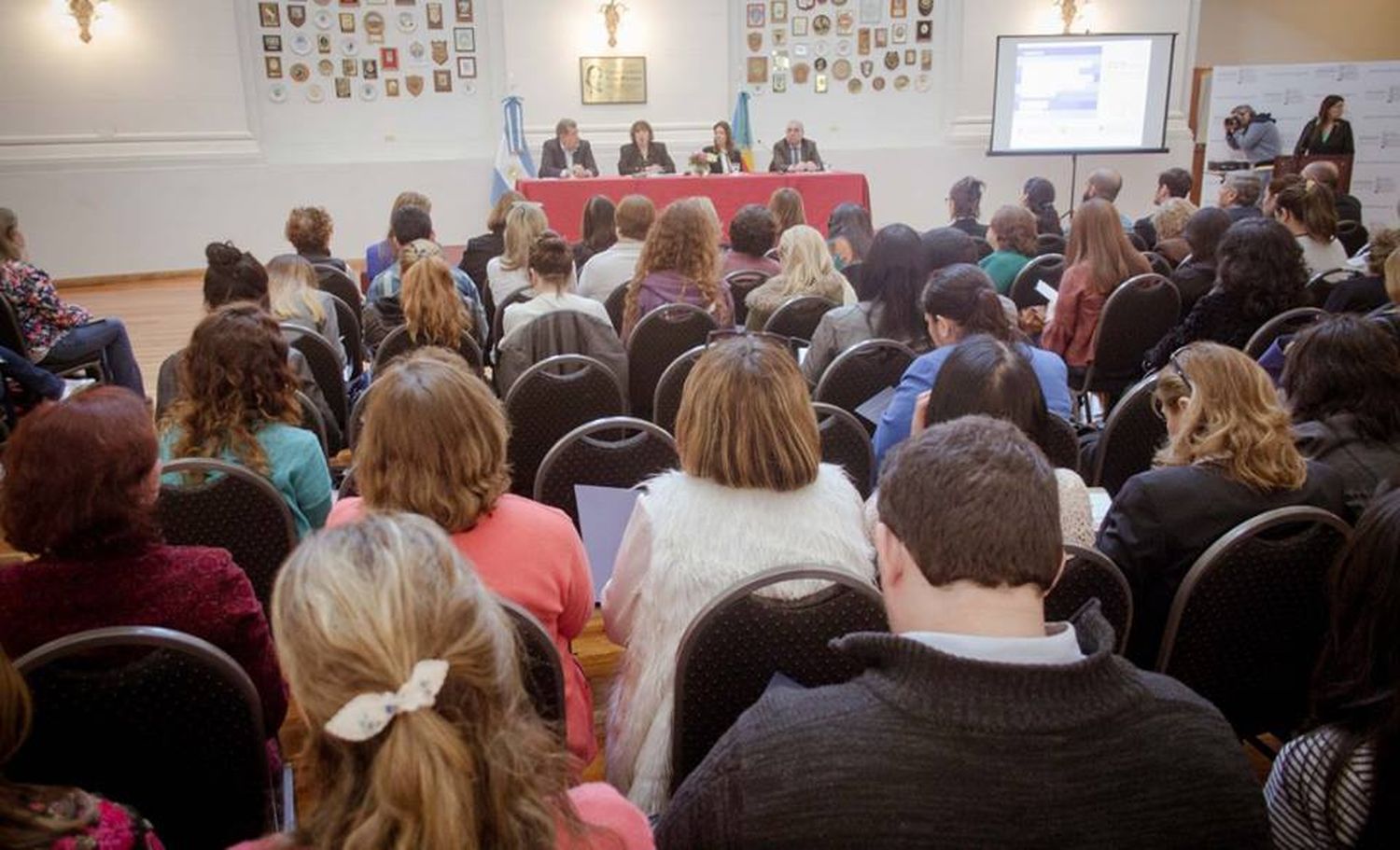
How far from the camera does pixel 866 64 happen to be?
1113cm

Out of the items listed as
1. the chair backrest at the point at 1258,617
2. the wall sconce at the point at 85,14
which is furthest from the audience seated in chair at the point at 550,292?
the wall sconce at the point at 85,14

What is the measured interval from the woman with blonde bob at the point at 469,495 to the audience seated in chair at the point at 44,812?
67 cm

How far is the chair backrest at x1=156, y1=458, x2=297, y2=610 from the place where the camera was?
212cm

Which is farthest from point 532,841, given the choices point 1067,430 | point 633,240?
point 633,240

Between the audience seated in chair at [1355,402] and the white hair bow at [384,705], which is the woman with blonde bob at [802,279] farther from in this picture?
the white hair bow at [384,705]

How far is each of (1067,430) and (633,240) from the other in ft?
9.65

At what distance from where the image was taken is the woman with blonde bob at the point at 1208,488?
1.92m

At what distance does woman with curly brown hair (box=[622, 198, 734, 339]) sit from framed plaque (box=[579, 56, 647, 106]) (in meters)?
6.93

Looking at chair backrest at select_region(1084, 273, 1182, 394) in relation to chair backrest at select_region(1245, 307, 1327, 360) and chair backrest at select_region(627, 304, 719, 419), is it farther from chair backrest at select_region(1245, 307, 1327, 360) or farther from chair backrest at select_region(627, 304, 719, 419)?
chair backrest at select_region(627, 304, 719, 419)

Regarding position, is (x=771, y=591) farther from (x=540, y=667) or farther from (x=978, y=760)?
(x=978, y=760)

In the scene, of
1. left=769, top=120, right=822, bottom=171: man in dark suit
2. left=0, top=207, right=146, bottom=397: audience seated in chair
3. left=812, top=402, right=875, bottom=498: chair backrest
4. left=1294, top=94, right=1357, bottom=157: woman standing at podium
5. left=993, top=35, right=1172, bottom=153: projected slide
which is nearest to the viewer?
left=812, top=402, right=875, bottom=498: chair backrest

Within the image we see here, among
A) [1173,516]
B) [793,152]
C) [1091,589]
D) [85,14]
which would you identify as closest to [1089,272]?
[1173,516]

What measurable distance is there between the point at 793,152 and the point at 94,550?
9035mm

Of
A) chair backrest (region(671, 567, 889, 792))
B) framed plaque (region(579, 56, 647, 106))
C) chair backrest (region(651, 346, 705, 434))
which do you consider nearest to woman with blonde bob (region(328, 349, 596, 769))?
chair backrest (region(671, 567, 889, 792))
